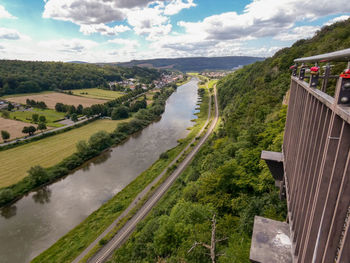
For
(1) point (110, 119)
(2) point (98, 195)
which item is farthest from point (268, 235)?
(1) point (110, 119)

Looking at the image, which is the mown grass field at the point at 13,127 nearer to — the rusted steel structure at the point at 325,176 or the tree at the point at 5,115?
the tree at the point at 5,115

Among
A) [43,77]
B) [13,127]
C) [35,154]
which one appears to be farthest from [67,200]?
[43,77]

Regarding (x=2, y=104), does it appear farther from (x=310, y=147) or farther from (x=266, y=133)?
(x=310, y=147)

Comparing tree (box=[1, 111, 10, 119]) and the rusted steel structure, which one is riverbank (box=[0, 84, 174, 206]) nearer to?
tree (box=[1, 111, 10, 119])

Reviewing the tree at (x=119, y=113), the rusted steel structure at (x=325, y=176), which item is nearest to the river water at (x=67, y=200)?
the tree at (x=119, y=113)

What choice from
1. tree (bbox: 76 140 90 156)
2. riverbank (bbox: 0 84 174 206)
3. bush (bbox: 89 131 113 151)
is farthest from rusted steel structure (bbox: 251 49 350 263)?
bush (bbox: 89 131 113 151)
